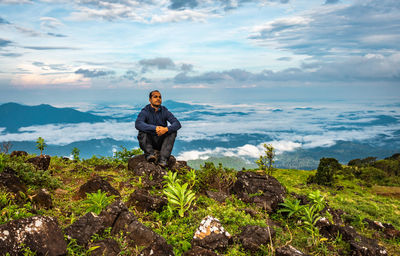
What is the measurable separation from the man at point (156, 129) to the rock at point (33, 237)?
657cm

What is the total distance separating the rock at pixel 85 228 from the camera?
5.16 metres

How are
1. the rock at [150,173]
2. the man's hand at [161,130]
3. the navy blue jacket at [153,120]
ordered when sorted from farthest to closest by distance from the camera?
the navy blue jacket at [153,120] → the man's hand at [161,130] → the rock at [150,173]

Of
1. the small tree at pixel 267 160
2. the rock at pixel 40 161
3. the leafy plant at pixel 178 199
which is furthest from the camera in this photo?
the small tree at pixel 267 160

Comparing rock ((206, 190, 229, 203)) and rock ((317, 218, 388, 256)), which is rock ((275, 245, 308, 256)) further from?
rock ((206, 190, 229, 203))

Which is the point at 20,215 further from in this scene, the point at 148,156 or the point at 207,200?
the point at 148,156

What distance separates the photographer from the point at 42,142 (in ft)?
38.6

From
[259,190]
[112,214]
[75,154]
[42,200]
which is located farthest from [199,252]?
[75,154]

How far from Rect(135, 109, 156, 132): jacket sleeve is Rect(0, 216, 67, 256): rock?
6675mm

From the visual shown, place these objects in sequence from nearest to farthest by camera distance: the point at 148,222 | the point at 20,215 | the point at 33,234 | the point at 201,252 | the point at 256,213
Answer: the point at 33,234 → the point at 201,252 → the point at 20,215 → the point at 148,222 → the point at 256,213

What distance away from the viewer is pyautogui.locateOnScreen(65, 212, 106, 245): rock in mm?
5156

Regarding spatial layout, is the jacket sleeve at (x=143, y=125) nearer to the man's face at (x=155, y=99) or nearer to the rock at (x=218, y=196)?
the man's face at (x=155, y=99)

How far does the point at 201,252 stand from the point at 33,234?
2918mm

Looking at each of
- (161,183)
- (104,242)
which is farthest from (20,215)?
(161,183)

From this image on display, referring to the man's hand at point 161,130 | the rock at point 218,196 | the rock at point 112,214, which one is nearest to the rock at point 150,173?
the man's hand at point 161,130
